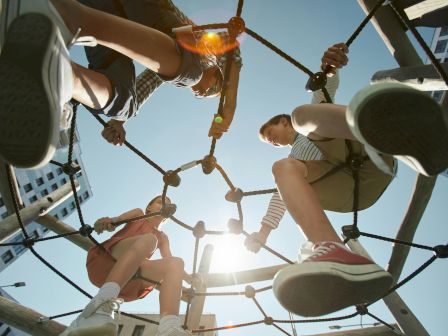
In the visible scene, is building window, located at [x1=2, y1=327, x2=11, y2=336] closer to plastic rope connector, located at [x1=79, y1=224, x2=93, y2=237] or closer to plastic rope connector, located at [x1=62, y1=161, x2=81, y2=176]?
plastic rope connector, located at [x1=79, y1=224, x2=93, y2=237]

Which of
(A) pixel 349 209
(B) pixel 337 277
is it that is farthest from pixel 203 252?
(B) pixel 337 277

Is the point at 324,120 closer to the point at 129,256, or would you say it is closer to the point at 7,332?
the point at 129,256

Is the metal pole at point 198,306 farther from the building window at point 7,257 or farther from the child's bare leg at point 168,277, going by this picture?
the building window at point 7,257

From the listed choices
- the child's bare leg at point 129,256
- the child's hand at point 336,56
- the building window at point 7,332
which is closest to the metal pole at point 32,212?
the child's bare leg at point 129,256

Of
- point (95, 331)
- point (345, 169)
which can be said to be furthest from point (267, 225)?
point (95, 331)

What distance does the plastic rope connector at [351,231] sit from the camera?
180 cm

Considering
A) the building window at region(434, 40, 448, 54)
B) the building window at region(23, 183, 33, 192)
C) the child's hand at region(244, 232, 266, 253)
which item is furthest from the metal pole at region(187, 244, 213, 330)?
the building window at region(434, 40, 448, 54)

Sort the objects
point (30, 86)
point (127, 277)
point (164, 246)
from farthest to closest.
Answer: point (164, 246) → point (127, 277) → point (30, 86)

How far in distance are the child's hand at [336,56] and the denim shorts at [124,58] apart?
22.3 inches

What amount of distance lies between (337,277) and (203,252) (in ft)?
9.31

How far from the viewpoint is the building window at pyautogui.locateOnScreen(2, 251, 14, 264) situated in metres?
23.9

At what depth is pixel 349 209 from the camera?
1.78m

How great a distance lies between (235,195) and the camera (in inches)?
90.2

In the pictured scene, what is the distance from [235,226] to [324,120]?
4.01 feet
